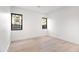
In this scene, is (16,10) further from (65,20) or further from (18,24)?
(65,20)

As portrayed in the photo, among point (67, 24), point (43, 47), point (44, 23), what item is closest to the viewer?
point (43, 47)

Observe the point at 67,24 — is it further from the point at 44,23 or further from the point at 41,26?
the point at 44,23

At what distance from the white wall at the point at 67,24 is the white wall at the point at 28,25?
132 centimetres

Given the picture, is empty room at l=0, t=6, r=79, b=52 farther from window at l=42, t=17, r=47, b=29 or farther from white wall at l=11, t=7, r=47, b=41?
window at l=42, t=17, r=47, b=29

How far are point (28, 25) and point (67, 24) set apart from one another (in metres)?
2.63

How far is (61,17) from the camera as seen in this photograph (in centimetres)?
448

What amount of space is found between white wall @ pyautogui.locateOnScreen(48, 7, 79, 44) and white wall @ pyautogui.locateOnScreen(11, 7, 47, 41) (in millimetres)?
1321

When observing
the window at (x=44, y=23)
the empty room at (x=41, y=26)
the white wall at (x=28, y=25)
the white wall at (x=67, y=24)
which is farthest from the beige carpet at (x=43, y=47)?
the window at (x=44, y=23)

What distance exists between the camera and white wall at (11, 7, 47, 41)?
4297mm

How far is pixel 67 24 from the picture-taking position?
13.1ft

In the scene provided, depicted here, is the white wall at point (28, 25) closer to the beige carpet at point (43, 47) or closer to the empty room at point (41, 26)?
the empty room at point (41, 26)

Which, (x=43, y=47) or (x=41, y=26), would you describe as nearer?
(x=43, y=47)

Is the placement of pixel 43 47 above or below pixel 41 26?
below

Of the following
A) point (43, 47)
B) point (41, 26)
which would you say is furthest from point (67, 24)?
point (41, 26)
